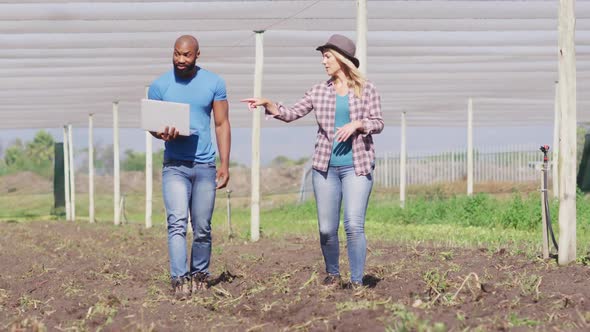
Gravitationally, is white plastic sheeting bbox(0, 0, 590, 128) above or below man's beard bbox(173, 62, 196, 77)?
above

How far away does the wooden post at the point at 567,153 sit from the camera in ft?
25.1

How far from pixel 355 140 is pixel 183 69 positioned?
1.22 m

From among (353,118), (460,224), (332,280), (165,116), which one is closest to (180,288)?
(332,280)

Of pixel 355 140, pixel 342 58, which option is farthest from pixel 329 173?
pixel 342 58

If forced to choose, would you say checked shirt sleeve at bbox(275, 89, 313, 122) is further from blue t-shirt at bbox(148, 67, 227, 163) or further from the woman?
blue t-shirt at bbox(148, 67, 227, 163)

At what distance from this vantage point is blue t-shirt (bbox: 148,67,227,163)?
6648 millimetres

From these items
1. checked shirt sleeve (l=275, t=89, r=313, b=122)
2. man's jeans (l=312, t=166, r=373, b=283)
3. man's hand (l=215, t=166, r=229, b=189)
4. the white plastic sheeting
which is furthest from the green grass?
man's hand (l=215, t=166, r=229, b=189)

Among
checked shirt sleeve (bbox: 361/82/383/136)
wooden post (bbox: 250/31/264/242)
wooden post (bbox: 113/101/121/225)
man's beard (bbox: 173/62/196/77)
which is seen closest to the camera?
checked shirt sleeve (bbox: 361/82/383/136)

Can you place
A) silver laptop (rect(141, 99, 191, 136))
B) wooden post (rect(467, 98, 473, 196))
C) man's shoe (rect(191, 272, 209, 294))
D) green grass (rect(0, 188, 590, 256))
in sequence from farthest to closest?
wooden post (rect(467, 98, 473, 196)) → green grass (rect(0, 188, 590, 256)) → man's shoe (rect(191, 272, 209, 294)) → silver laptop (rect(141, 99, 191, 136))

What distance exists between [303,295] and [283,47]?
29.4ft

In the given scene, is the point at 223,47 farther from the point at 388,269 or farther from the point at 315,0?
the point at 388,269

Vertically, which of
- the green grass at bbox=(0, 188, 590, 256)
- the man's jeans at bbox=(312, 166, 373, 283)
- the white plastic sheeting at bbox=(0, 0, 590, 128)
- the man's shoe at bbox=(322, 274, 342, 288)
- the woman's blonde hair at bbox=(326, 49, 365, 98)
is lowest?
the green grass at bbox=(0, 188, 590, 256)

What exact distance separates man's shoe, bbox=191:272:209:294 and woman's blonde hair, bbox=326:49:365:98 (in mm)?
1606

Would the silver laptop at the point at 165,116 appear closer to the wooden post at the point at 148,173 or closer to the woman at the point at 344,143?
the woman at the point at 344,143
